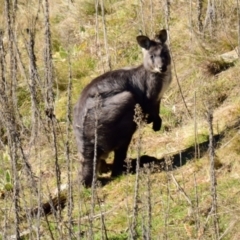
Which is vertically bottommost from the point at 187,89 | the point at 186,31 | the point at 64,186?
the point at 64,186

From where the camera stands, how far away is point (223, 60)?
8.48m

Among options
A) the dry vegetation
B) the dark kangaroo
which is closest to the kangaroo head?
the dark kangaroo

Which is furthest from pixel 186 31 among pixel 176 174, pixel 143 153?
pixel 176 174

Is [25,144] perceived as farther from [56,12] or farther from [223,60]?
[56,12]

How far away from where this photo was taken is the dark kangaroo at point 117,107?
6.98 metres

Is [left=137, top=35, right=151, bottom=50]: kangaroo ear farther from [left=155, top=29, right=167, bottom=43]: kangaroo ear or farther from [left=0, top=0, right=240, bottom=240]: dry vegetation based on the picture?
[left=0, top=0, right=240, bottom=240]: dry vegetation

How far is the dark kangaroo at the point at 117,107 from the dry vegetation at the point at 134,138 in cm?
20

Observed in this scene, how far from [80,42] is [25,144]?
2863 millimetres

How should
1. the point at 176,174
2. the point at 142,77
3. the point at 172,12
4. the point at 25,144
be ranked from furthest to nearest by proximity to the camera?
the point at 172,12 → the point at 25,144 → the point at 142,77 → the point at 176,174

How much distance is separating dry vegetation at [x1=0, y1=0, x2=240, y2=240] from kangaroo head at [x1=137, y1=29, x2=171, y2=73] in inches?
12.1

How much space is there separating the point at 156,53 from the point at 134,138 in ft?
3.26

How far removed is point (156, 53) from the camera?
7629 mm

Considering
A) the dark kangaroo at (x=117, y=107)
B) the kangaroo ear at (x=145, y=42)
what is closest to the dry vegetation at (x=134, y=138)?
the dark kangaroo at (x=117, y=107)

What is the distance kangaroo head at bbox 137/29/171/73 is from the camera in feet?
24.6
